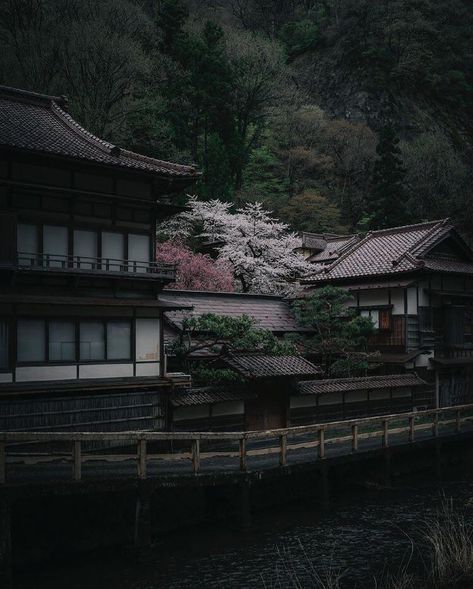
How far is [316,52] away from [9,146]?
7072 cm

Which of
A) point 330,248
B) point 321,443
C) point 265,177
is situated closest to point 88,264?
point 321,443

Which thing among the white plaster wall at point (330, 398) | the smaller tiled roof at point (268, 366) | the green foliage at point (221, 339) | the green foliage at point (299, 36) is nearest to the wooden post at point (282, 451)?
the smaller tiled roof at point (268, 366)

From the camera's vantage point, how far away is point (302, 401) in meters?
24.3

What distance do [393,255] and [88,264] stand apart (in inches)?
762

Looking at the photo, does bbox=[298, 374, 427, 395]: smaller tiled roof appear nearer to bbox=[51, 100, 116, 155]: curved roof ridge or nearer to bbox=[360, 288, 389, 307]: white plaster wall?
bbox=[360, 288, 389, 307]: white plaster wall

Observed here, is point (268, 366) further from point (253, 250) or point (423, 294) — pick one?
point (253, 250)

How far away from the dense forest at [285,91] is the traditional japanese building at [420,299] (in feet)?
56.3

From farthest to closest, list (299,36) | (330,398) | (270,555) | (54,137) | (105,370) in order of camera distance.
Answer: (299,36) < (330,398) < (54,137) < (105,370) < (270,555)

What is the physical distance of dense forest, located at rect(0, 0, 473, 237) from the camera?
134 ft

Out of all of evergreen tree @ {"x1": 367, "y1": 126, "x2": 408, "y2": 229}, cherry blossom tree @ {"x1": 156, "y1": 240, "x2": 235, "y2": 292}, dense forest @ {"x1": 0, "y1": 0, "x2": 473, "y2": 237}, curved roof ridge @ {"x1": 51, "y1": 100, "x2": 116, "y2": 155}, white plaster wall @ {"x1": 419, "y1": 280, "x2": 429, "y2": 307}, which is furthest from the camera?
evergreen tree @ {"x1": 367, "y1": 126, "x2": 408, "y2": 229}

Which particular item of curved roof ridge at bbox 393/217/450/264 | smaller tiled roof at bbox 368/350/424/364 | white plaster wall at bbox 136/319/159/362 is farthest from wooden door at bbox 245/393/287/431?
curved roof ridge at bbox 393/217/450/264

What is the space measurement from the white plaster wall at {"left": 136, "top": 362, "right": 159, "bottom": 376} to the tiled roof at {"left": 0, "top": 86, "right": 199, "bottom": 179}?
680 cm

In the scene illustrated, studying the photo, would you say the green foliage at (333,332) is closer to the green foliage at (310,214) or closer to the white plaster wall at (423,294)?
the white plaster wall at (423,294)

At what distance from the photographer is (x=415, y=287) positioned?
2933 cm
